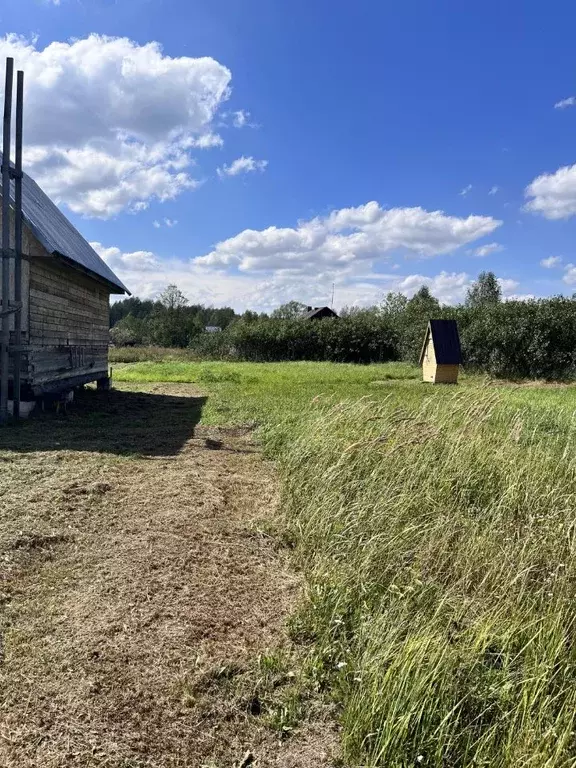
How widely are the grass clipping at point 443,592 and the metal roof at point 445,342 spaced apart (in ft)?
48.6

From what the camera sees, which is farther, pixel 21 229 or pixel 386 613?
pixel 21 229

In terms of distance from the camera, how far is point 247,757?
2.12m

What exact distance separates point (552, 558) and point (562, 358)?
76.4 ft

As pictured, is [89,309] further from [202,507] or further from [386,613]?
[386,613]

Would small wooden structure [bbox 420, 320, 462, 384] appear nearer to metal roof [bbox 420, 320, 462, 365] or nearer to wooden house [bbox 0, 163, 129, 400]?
metal roof [bbox 420, 320, 462, 365]

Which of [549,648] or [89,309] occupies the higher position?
[89,309]

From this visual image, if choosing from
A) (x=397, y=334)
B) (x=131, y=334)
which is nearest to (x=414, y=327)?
(x=397, y=334)

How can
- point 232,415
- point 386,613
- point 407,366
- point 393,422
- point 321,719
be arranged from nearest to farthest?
point 321,719 < point 386,613 < point 393,422 < point 232,415 < point 407,366

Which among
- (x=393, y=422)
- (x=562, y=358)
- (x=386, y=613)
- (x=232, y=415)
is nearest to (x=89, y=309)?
(x=232, y=415)

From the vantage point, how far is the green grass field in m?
2.12

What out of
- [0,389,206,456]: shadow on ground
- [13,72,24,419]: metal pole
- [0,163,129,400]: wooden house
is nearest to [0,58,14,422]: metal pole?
[13,72,24,419]: metal pole

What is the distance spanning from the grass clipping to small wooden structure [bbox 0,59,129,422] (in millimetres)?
6455

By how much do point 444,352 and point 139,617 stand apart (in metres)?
18.7

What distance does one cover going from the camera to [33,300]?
10.1 m
